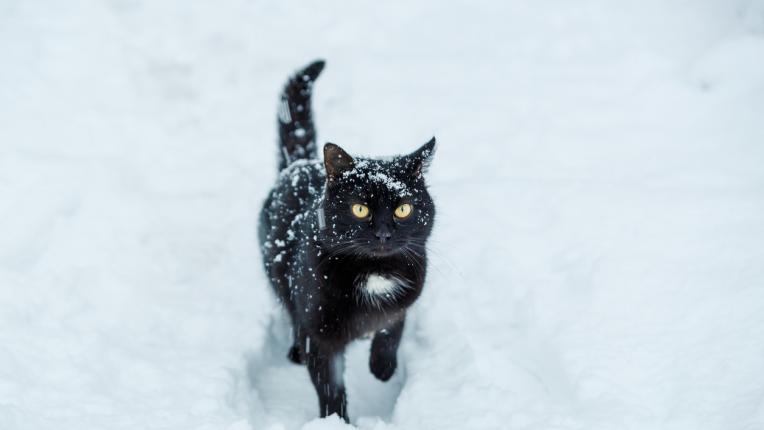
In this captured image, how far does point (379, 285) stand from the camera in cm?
271

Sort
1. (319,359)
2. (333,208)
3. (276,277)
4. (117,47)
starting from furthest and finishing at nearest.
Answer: (117,47), (276,277), (319,359), (333,208)

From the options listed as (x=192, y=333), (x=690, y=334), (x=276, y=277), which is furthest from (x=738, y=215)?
(x=192, y=333)

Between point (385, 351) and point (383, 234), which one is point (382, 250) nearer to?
point (383, 234)

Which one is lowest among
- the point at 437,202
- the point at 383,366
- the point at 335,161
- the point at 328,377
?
the point at 328,377

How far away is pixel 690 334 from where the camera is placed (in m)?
2.68

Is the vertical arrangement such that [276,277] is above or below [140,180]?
below

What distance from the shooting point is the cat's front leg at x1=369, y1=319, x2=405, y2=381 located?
3.03 meters

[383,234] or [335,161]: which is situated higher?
[335,161]

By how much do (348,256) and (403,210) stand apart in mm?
337

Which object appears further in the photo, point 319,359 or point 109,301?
point 109,301

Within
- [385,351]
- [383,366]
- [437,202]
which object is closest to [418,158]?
[385,351]

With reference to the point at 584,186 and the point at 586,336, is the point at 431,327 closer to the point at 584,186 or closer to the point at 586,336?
the point at 586,336

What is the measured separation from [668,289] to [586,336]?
1.64 ft

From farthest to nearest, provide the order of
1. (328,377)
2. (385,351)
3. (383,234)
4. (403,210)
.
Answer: (385,351), (328,377), (403,210), (383,234)
